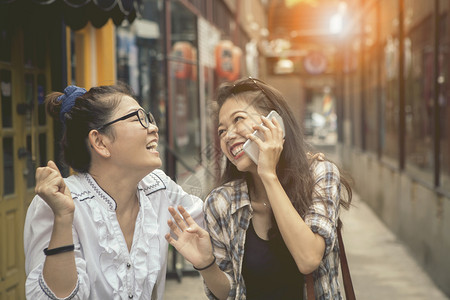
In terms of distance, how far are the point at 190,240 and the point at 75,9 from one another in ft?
7.86

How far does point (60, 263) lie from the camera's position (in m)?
2.14

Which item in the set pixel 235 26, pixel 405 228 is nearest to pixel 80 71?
pixel 405 228

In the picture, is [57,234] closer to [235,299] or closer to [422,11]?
[235,299]

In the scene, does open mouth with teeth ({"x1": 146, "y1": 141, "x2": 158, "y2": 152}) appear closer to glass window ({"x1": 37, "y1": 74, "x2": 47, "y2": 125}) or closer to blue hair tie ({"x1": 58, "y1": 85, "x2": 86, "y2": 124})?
blue hair tie ({"x1": 58, "y1": 85, "x2": 86, "y2": 124})

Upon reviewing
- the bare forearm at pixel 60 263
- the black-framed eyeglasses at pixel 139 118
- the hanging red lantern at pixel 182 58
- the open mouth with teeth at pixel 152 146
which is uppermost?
the hanging red lantern at pixel 182 58

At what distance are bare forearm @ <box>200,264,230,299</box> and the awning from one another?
7.62 ft

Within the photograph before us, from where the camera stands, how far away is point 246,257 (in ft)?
8.25

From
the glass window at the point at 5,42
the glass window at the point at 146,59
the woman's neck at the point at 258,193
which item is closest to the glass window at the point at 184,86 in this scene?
the glass window at the point at 146,59

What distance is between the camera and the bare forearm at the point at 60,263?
213 cm

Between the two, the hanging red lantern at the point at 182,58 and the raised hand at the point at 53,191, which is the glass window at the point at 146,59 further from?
the raised hand at the point at 53,191

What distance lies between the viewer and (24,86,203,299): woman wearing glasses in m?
→ 2.21

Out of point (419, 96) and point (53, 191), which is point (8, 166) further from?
point (419, 96)

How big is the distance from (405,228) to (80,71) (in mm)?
5102

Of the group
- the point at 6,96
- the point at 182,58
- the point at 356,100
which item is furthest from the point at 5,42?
the point at 356,100
